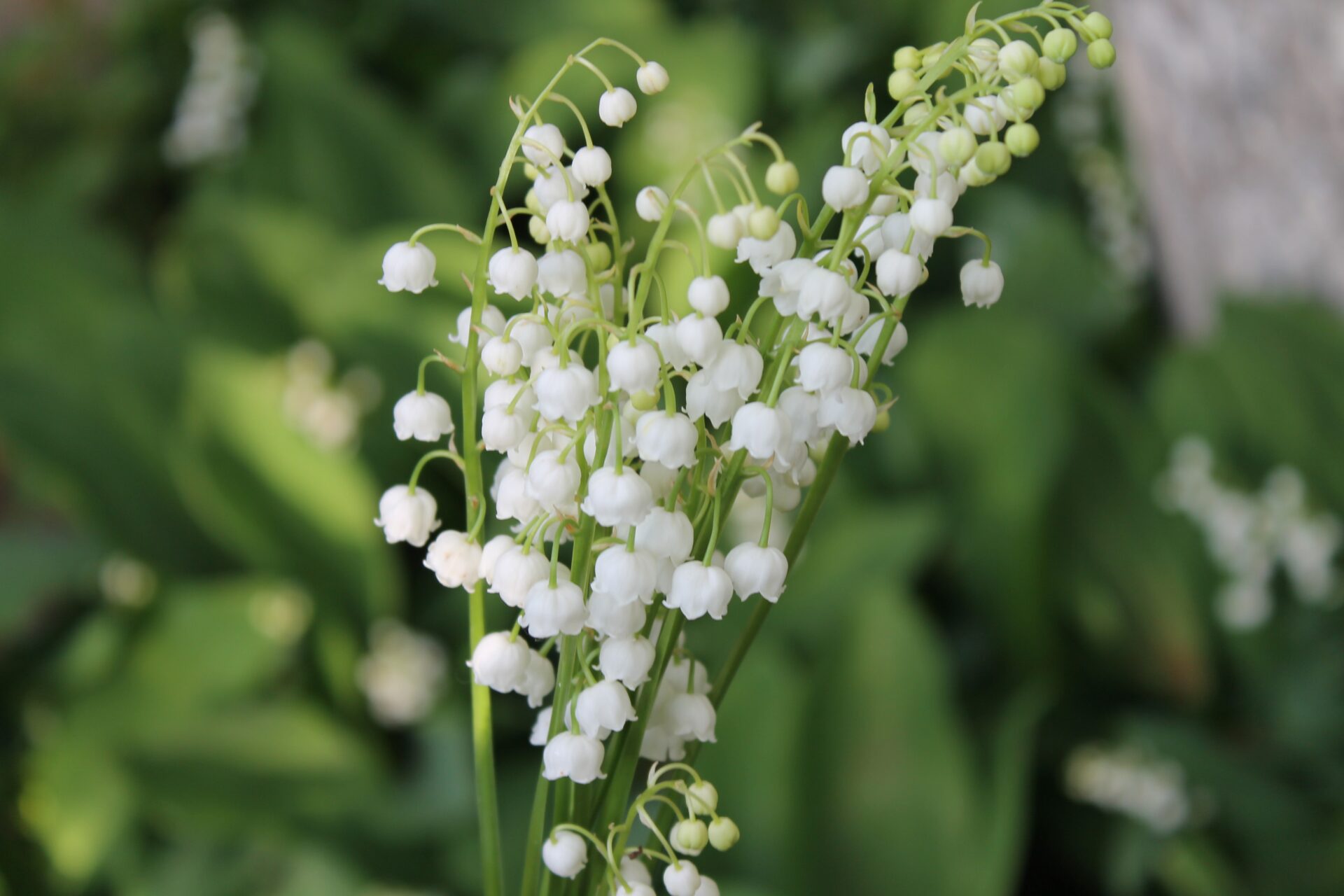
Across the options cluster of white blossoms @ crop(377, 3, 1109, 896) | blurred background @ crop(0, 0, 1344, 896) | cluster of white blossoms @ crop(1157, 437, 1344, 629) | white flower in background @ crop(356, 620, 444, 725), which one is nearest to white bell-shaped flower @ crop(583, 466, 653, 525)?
cluster of white blossoms @ crop(377, 3, 1109, 896)

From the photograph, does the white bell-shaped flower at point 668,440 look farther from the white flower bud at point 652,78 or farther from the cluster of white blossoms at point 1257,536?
the cluster of white blossoms at point 1257,536

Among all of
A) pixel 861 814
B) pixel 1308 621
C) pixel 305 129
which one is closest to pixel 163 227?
pixel 305 129

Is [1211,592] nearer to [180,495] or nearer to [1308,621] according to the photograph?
[1308,621]

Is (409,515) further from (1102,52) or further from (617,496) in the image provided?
(1102,52)

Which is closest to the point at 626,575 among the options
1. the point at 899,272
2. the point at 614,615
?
the point at 614,615

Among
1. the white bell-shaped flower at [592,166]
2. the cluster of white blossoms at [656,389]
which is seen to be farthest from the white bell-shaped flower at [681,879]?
the white bell-shaped flower at [592,166]
